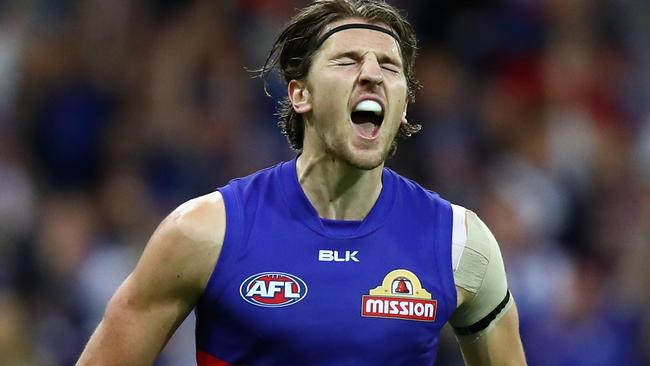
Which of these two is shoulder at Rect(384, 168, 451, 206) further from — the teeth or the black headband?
the black headband

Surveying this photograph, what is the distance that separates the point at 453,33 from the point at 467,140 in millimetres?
1211

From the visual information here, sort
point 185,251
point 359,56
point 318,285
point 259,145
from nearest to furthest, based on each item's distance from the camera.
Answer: point 185,251 → point 318,285 → point 359,56 → point 259,145

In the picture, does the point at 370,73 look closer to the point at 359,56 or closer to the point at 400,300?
the point at 359,56

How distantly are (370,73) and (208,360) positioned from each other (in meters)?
1.01

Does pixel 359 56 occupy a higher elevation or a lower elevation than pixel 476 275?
higher

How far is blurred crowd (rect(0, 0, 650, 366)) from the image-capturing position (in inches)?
321

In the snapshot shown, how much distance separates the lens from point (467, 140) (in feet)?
31.5

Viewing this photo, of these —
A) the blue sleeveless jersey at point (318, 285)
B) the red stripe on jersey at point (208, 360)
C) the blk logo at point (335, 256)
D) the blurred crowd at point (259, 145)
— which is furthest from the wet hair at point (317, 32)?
the blurred crowd at point (259, 145)

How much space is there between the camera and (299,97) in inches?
172

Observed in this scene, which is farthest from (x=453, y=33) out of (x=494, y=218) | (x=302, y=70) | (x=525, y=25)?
(x=302, y=70)

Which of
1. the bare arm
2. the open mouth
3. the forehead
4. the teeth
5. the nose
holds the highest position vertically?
the forehead

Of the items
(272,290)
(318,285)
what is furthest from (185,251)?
(318,285)

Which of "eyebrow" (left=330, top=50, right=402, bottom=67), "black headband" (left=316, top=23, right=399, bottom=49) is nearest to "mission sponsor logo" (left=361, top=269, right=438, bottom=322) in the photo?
"eyebrow" (left=330, top=50, right=402, bottom=67)

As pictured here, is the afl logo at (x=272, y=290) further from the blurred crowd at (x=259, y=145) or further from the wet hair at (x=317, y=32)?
the blurred crowd at (x=259, y=145)
